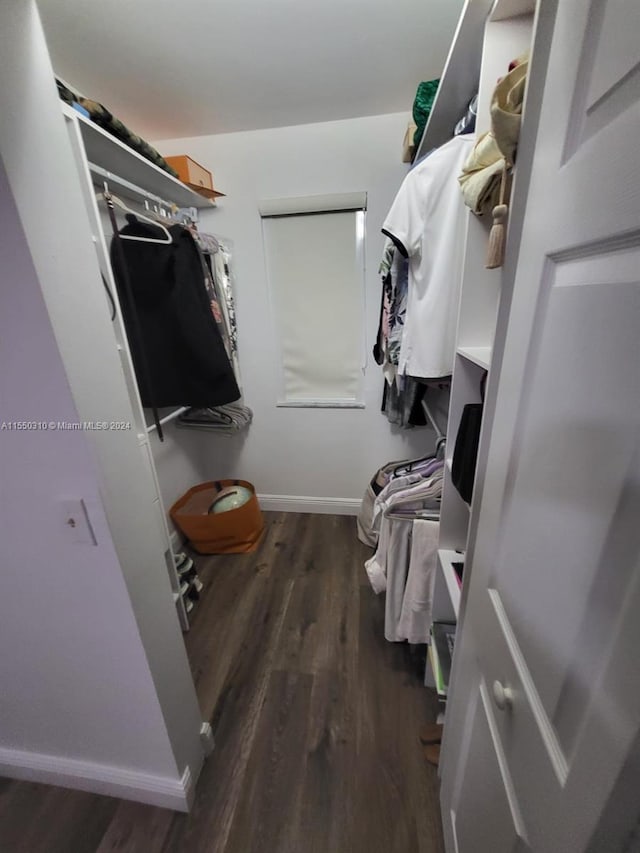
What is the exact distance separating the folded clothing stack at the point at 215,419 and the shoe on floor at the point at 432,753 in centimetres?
A: 186

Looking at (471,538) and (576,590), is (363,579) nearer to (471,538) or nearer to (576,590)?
(471,538)

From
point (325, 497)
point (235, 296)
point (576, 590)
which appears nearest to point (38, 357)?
point (576, 590)

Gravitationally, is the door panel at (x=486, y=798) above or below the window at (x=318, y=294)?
below

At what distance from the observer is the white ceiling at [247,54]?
113cm

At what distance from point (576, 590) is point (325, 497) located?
2228mm

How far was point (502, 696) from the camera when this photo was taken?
54cm

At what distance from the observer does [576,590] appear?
1.28 ft

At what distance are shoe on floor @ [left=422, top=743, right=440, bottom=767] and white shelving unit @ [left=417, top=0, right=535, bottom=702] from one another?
0.62ft

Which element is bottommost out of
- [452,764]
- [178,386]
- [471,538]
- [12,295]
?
[452,764]

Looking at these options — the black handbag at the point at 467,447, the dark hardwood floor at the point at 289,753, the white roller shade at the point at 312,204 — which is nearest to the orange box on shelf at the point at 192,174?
the white roller shade at the point at 312,204

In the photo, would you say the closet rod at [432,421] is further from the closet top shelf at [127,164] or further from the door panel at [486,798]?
the closet top shelf at [127,164]

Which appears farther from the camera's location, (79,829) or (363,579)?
(363,579)

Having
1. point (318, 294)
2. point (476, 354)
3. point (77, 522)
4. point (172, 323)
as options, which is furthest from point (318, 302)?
point (77, 522)

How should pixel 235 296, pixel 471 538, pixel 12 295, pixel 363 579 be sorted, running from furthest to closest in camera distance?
1. pixel 235 296
2. pixel 363 579
3. pixel 471 538
4. pixel 12 295
